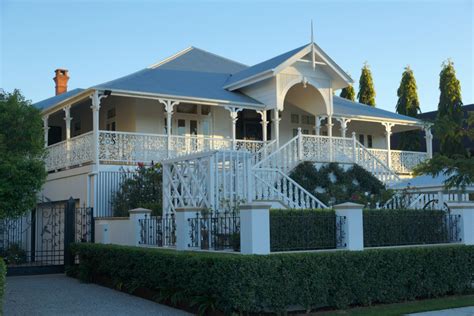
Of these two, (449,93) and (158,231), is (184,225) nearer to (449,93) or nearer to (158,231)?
(158,231)

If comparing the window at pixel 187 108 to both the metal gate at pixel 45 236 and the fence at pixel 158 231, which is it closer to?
the metal gate at pixel 45 236

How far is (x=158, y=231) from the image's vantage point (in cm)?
1614

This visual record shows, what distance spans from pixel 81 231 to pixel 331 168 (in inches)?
363

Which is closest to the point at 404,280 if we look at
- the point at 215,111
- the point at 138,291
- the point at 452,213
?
the point at 452,213

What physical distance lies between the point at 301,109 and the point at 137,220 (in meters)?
13.3

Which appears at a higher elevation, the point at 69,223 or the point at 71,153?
the point at 71,153

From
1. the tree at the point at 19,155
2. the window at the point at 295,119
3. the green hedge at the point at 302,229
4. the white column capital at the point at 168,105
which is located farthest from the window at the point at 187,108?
the green hedge at the point at 302,229

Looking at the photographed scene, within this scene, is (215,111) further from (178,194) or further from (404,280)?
(404,280)

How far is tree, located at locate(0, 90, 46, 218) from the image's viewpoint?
14453 millimetres

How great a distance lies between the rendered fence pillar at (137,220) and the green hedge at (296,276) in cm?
134

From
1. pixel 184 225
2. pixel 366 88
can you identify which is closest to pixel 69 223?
pixel 184 225

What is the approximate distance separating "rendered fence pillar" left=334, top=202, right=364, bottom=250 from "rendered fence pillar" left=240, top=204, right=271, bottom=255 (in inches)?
89.8

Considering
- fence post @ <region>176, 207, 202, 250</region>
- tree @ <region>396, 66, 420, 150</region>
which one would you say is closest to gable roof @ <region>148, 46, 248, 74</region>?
tree @ <region>396, 66, 420, 150</region>

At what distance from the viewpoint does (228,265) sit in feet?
37.0
